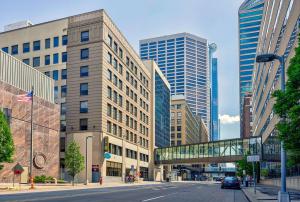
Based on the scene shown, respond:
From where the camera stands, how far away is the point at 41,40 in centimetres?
7775

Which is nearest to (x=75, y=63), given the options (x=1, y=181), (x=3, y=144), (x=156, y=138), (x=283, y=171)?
(x=1, y=181)

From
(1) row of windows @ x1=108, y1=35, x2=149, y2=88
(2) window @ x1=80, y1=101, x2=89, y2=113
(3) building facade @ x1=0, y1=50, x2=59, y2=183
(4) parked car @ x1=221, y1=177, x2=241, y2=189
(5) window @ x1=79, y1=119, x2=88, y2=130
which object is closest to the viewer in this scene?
(4) parked car @ x1=221, y1=177, x2=241, y2=189

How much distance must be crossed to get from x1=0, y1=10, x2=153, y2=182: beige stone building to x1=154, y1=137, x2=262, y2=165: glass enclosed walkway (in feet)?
66.7

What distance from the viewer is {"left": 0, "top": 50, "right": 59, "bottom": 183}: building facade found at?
49.0 metres

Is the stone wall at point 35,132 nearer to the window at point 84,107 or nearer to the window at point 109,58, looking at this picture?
the window at point 84,107

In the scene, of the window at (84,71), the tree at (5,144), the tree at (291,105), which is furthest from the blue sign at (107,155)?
the tree at (291,105)

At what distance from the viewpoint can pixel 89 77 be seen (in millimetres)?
71625

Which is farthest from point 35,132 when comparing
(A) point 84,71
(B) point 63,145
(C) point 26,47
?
(C) point 26,47

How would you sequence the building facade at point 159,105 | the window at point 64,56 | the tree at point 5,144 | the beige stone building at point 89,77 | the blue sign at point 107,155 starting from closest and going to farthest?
the tree at point 5,144 → the blue sign at point 107,155 → the beige stone building at point 89,77 → the window at point 64,56 → the building facade at point 159,105

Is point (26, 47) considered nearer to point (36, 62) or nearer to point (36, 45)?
point (36, 45)

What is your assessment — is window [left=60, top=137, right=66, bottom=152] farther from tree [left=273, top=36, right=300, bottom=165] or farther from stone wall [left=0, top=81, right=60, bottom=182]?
tree [left=273, top=36, right=300, bottom=165]

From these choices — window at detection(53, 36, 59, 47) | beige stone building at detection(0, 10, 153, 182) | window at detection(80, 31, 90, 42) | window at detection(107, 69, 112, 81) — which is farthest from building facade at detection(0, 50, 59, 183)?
window at detection(53, 36, 59, 47)

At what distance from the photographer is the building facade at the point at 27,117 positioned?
161 ft

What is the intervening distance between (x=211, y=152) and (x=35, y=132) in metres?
50.4
